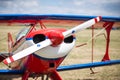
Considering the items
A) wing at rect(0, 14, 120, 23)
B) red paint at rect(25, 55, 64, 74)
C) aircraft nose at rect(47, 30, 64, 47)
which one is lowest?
red paint at rect(25, 55, 64, 74)

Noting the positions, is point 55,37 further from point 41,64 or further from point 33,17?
point 33,17

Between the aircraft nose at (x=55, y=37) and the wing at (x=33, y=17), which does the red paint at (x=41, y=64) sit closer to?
the aircraft nose at (x=55, y=37)

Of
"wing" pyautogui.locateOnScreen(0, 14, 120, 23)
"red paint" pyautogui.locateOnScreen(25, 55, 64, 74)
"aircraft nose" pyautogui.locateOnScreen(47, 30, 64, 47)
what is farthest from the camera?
"wing" pyautogui.locateOnScreen(0, 14, 120, 23)

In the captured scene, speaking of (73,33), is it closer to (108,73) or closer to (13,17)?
(13,17)

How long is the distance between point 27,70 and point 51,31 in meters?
1.31

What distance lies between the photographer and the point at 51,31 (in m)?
5.64

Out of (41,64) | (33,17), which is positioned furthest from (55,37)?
(33,17)

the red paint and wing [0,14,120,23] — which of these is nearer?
the red paint

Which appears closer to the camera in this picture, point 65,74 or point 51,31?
point 51,31

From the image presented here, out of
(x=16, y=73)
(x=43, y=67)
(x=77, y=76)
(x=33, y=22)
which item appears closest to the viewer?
(x=43, y=67)

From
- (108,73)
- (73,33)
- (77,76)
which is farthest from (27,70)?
(108,73)

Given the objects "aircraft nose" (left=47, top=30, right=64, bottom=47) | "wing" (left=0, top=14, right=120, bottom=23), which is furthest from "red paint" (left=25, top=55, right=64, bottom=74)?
"wing" (left=0, top=14, right=120, bottom=23)

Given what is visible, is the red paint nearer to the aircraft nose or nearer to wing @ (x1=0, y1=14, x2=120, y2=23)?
the aircraft nose

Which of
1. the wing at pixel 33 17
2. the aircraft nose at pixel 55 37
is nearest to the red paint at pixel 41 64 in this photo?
the aircraft nose at pixel 55 37
